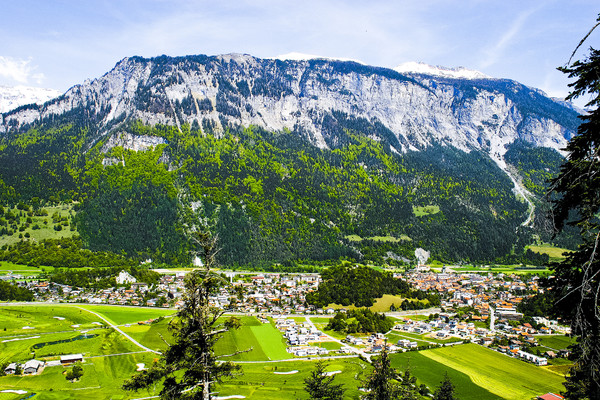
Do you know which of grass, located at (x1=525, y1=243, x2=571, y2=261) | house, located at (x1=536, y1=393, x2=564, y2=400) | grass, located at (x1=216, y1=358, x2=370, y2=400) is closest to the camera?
house, located at (x1=536, y1=393, x2=564, y2=400)

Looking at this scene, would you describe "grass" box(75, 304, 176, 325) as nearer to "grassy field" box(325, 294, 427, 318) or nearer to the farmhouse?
"grassy field" box(325, 294, 427, 318)

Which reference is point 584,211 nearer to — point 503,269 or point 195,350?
point 195,350

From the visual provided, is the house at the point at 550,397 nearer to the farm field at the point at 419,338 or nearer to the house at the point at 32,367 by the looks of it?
the farm field at the point at 419,338

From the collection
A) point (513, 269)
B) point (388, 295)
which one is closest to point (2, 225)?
point (388, 295)

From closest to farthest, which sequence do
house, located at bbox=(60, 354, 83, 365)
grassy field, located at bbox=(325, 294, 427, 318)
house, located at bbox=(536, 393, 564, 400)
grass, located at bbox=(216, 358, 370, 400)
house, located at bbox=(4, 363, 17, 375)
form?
1. house, located at bbox=(536, 393, 564, 400)
2. grass, located at bbox=(216, 358, 370, 400)
3. house, located at bbox=(4, 363, 17, 375)
4. house, located at bbox=(60, 354, 83, 365)
5. grassy field, located at bbox=(325, 294, 427, 318)

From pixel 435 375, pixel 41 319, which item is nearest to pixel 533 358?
pixel 435 375

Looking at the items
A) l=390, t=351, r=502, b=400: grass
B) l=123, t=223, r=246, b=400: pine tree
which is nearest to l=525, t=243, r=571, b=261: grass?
l=390, t=351, r=502, b=400: grass

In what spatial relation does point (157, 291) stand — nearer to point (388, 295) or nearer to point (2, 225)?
point (388, 295)
